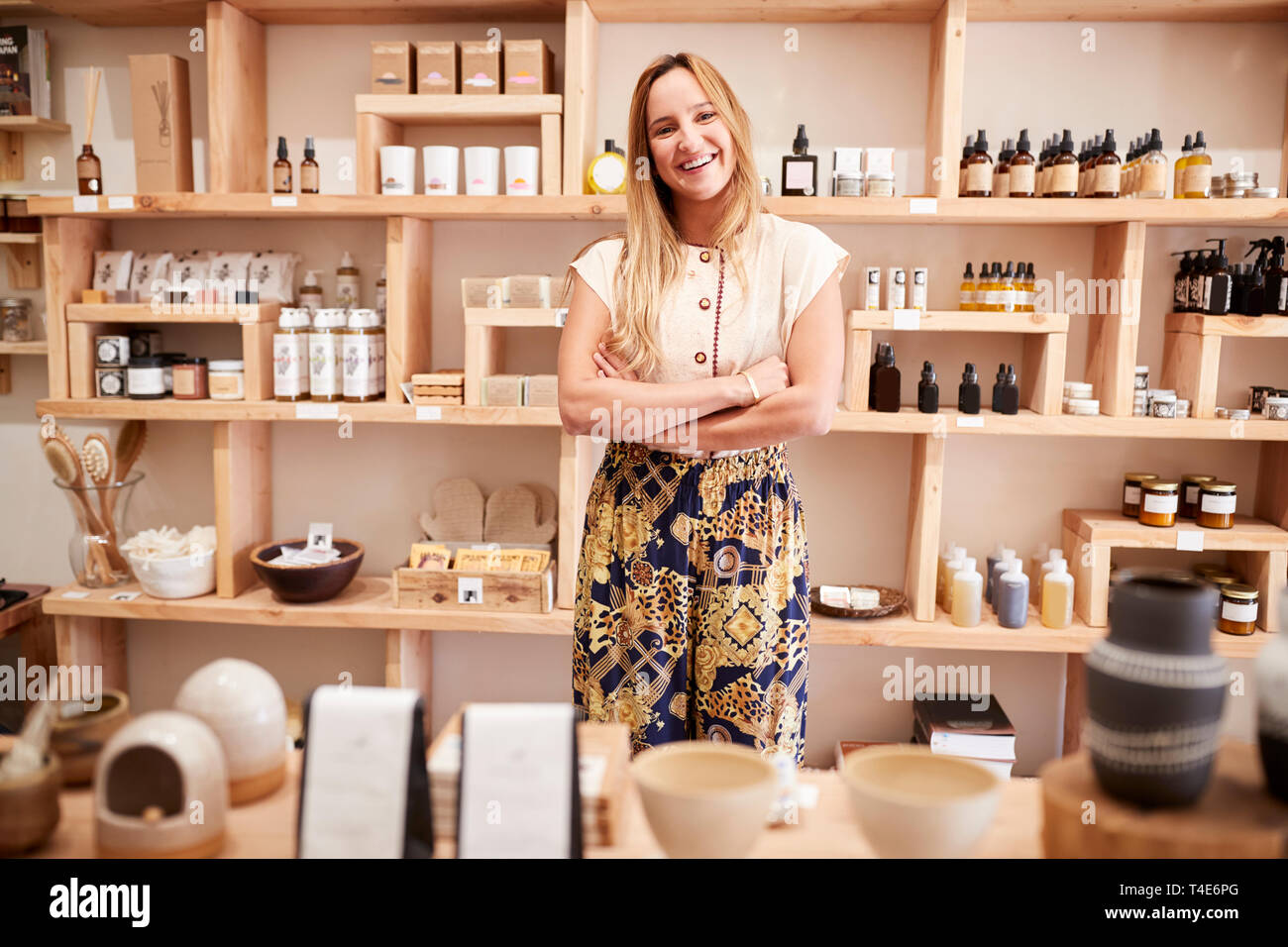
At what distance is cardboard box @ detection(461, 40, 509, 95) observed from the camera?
8.97 ft

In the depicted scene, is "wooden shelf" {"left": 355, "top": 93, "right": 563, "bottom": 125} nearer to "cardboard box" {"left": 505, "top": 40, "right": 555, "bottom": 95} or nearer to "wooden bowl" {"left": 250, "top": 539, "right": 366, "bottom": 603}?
"cardboard box" {"left": 505, "top": 40, "right": 555, "bottom": 95}

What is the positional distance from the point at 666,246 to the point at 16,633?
258 centimetres

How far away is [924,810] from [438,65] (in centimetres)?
251

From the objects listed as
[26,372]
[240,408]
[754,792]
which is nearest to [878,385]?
[240,408]

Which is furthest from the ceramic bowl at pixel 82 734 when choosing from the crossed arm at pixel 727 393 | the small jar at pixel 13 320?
the small jar at pixel 13 320

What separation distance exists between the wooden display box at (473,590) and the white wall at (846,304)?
39 centimetres

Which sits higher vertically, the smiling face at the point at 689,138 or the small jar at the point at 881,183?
the small jar at the point at 881,183

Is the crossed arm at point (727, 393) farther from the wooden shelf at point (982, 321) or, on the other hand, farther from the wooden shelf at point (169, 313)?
the wooden shelf at point (169, 313)

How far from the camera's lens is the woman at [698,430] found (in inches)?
68.2

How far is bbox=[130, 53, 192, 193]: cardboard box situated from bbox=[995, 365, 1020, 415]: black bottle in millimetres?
2332

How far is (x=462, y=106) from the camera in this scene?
2742mm

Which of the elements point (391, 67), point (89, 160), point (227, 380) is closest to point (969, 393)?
point (391, 67)

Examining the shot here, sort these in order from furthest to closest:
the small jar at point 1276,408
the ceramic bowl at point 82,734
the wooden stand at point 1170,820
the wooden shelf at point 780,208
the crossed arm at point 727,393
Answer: the small jar at point 1276,408 < the wooden shelf at point 780,208 < the crossed arm at point 727,393 < the ceramic bowl at point 82,734 < the wooden stand at point 1170,820
